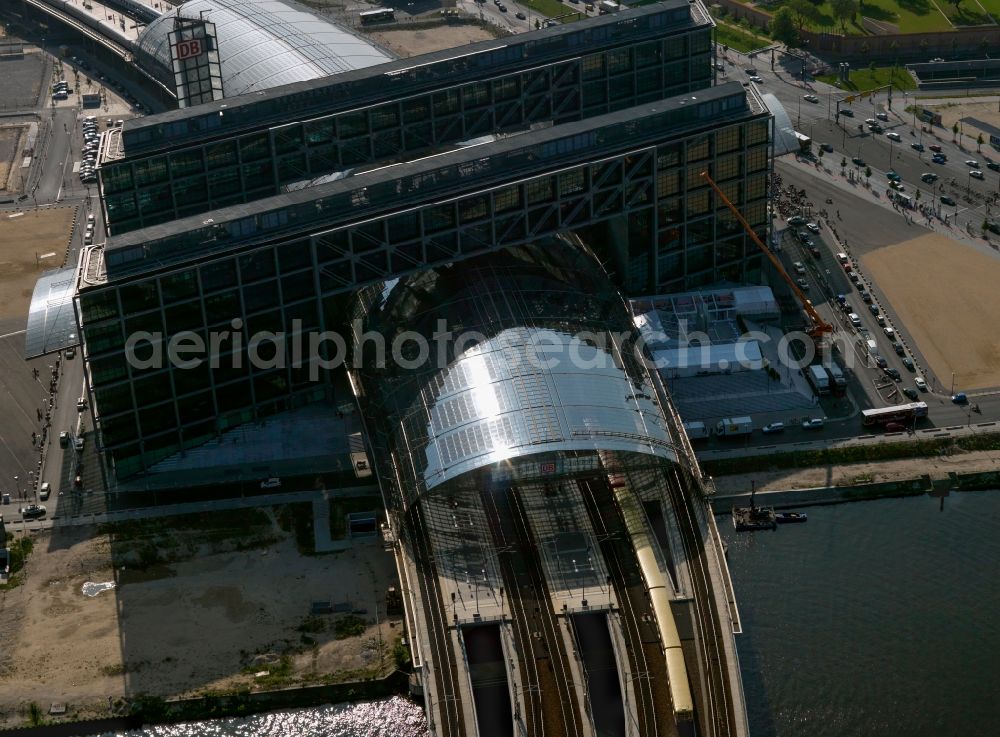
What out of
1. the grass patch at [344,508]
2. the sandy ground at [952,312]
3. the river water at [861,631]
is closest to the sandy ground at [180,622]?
the grass patch at [344,508]

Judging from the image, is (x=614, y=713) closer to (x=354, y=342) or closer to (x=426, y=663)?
(x=426, y=663)

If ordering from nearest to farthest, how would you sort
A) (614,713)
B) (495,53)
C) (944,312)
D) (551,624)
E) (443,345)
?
(614,713), (551,624), (443,345), (944,312), (495,53)

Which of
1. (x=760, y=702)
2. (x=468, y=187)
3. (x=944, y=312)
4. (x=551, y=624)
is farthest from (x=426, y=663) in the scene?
(x=944, y=312)

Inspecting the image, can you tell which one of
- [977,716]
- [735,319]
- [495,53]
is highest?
[495,53]

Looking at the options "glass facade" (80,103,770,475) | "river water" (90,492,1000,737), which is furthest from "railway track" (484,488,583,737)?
"glass facade" (80,103,770,475)

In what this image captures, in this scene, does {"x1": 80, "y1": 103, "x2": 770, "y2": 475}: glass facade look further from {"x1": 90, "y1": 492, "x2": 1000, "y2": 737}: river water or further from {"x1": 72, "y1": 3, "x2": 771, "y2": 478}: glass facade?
{"x1": 90, "y1": 492, "x2": 1000, "y2": 737}: river water
